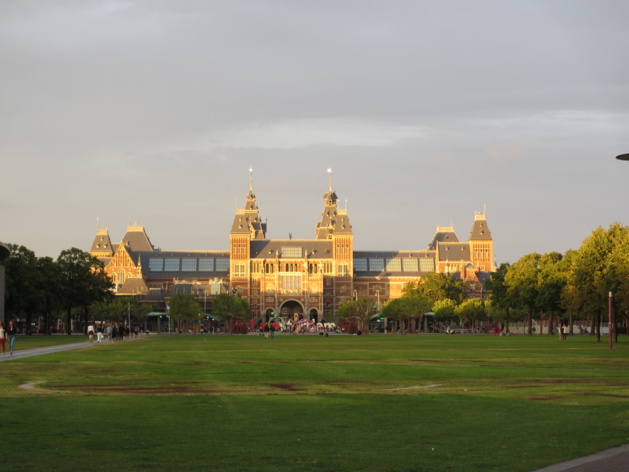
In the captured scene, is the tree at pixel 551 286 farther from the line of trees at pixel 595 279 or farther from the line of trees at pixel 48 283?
the line of trees at pixel 48 283

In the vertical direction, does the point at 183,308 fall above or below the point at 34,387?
above

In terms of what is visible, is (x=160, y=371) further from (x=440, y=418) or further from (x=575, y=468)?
(x=575, y=468)

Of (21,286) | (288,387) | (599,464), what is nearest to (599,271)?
(288,387)

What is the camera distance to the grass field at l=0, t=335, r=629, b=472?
16.8 meters

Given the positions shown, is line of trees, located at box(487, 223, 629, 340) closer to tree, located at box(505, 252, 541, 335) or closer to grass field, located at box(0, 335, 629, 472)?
tree, located at box(505, 252, 541, 335)

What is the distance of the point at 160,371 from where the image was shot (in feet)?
134

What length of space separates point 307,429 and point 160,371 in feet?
68.7

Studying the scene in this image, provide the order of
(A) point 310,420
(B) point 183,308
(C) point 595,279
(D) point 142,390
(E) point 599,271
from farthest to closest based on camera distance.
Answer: (B) point 183,308 → (E) point 599,271 → (C) point 595,279 → (D) point 142,390 → (A) point 310,420

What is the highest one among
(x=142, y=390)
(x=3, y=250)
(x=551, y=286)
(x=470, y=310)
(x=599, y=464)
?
(x=551, y=286)

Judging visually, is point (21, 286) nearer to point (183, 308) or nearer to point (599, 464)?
point (183, 308)

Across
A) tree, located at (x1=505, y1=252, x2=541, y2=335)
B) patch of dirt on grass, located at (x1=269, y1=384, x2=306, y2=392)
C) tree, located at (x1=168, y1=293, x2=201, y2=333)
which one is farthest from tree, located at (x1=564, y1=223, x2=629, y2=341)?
tree, located at (x1=168, y1=293, x2=201, y2=333)

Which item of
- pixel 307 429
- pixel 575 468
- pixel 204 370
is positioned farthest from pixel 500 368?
pixel 575 468

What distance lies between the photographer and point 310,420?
875 inches

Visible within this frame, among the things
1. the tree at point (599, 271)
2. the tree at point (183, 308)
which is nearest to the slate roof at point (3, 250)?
the tree at point (599, 271)
